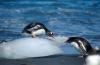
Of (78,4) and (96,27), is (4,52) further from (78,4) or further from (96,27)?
(78,4)

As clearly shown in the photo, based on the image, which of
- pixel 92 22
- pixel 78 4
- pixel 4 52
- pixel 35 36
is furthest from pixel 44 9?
pixel 4 52

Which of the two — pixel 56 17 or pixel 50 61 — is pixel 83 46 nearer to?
pixel 50 61

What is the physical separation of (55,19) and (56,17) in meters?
0.33

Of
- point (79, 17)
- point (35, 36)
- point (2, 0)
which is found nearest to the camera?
point (35, 36)

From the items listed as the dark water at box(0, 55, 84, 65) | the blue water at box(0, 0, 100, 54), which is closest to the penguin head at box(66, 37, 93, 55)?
the dark water at box(0, 55, 84, 65)

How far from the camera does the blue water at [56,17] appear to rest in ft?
43.8

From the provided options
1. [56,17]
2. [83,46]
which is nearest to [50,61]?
[83,46]

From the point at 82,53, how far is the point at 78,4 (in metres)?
7.99

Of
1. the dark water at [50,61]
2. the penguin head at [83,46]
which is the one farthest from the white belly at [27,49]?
the penguin head at [83,46]

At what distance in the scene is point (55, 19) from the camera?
50.4 feet

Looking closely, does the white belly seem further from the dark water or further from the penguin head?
the penguin head

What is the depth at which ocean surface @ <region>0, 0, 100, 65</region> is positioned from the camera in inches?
430

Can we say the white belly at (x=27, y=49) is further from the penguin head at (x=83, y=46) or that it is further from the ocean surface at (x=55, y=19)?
the penguin head at (x=83, y=46)

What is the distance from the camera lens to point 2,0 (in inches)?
745
